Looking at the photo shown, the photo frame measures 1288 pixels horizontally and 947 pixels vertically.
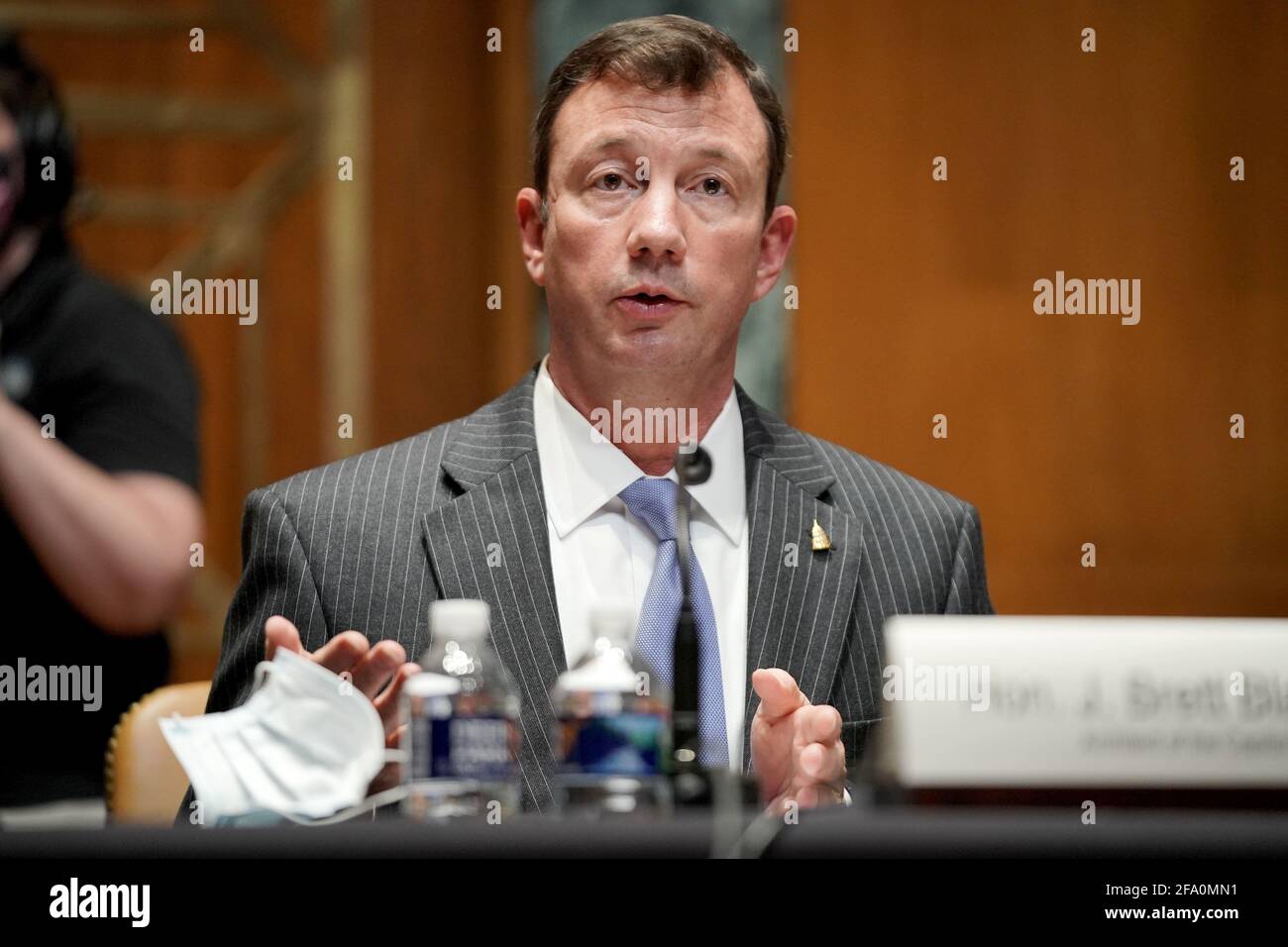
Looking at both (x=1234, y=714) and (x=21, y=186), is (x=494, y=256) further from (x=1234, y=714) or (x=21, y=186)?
(x=1234, y=714)

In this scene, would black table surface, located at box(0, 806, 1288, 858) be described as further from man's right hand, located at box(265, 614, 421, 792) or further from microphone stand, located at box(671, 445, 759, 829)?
man's right hand, located at box(265, 614, 421, 792)

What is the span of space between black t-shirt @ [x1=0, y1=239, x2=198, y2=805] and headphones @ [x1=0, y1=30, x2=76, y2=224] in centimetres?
6

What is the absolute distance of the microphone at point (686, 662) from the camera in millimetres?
1164

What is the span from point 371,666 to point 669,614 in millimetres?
497

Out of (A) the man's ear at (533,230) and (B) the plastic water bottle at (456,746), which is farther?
(A) the man's ear at (533,230)

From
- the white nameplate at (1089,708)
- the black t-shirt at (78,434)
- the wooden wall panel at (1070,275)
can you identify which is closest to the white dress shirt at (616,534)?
the black t-shirt at (78,434)

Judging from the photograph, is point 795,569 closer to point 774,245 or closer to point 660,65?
point 774,245

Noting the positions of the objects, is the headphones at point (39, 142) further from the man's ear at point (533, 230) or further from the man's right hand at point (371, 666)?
the man's right hand at point (371, 666)

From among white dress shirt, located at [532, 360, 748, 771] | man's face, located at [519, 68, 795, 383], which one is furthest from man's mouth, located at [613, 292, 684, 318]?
white dress shirt, located at [532, 360, 748, 771]

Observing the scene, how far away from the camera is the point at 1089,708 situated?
38.5 inches

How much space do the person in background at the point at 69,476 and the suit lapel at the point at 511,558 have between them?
0.40 m

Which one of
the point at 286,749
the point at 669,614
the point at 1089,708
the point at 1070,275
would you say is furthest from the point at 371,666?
the point at 1070,275

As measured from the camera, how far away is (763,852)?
87 centimetres

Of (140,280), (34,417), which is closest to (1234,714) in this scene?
(34,417)
